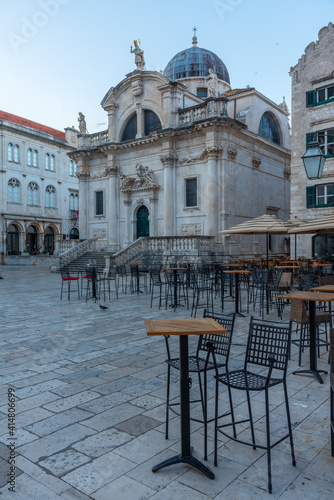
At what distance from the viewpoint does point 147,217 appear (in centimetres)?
2769

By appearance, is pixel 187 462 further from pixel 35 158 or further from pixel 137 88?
pixel 35 158

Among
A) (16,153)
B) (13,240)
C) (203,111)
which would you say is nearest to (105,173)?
(203,111)

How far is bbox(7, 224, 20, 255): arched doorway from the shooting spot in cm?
4184

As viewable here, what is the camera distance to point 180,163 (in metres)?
25.4

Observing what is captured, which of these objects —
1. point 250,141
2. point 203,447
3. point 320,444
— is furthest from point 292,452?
point 250,141

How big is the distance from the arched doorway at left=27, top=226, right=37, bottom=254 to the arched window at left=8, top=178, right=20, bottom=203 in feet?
12.6

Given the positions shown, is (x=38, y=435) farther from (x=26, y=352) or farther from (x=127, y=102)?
(x=127, y=102)

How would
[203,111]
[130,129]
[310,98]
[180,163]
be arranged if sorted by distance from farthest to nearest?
[130,129] → [180,163] → [203,111] → [310,98]

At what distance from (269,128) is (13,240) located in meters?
29.2

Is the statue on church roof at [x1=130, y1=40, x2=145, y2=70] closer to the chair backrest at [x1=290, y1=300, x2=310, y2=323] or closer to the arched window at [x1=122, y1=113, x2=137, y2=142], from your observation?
the arched window at [x1=122, y1=113, x2=137, y2=142]

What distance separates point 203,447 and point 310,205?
18097 mm

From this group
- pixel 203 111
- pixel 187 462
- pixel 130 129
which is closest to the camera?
pixel 187 462

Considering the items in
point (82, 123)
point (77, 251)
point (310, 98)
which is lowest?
point (77, 251)

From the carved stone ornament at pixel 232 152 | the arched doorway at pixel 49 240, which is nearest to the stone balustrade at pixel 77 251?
the carved stone ornament at pixel 232 152
